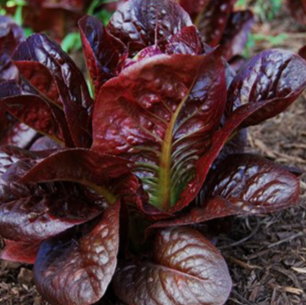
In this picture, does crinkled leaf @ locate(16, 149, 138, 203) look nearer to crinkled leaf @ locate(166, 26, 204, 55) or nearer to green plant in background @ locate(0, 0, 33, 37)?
crinkled leaf @ locate(166, 26, 204, 55)

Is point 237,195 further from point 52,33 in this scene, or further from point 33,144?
point 52,33

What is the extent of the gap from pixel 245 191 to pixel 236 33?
174 centimetres

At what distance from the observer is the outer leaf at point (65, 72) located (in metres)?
1.81

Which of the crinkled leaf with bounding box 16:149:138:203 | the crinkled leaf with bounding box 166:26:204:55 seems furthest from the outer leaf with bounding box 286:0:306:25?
the crinkled leaf with bounding box 16:149:138:203

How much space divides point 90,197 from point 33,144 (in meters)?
0.52

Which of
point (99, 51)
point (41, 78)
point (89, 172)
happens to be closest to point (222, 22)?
point (99, 51)

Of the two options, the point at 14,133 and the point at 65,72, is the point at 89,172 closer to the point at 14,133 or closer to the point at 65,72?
the point at 65,72

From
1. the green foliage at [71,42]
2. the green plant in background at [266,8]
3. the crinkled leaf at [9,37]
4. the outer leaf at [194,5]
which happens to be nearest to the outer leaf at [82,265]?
the crinkled leaf at [9,37]

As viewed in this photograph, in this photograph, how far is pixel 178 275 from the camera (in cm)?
163

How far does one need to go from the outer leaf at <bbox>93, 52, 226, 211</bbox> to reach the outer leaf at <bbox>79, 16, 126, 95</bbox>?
0.67 feet

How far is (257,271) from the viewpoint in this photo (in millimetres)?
1993

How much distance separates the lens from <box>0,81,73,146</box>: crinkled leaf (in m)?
1.83

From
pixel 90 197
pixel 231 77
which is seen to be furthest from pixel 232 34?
pixel 90 197

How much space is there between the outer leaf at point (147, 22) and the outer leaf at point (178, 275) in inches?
24.7
